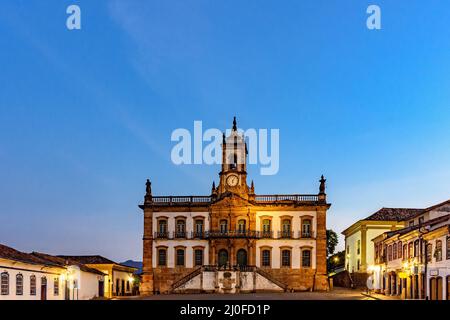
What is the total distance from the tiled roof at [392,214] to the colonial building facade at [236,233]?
813 cm

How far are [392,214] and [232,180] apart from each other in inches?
683

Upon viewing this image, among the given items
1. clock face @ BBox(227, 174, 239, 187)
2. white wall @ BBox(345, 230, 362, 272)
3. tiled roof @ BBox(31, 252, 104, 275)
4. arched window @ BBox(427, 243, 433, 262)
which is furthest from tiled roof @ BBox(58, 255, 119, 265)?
arched window @ BBox(427, 243, 433, 262)

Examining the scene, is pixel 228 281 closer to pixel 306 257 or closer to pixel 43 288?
pixel 306 257

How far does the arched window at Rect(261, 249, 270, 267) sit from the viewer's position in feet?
186

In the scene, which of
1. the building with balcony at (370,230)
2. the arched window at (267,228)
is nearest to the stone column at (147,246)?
the arched window at (267,228)

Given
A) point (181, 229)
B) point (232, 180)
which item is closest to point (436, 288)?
point (232, 180)

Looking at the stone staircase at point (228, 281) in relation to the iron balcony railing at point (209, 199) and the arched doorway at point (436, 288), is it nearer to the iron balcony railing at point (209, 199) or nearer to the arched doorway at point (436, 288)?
the iron balcony railing at point (209, 199)

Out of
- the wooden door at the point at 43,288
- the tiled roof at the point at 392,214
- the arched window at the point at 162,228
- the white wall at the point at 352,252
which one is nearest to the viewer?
the wooden door at the point at 43,288

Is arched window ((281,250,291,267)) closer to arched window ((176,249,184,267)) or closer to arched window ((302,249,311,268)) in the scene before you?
arched window ((302,249,311,268))

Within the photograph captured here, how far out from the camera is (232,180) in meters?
57.2

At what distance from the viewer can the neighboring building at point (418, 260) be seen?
112 ft

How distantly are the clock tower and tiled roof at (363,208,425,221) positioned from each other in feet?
44.2

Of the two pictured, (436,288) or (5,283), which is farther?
(436,288)

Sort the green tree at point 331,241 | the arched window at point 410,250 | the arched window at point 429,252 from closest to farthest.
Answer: the arched window at point 429,252 → the arched window at point 410,250 → the green tree at point 331,241
